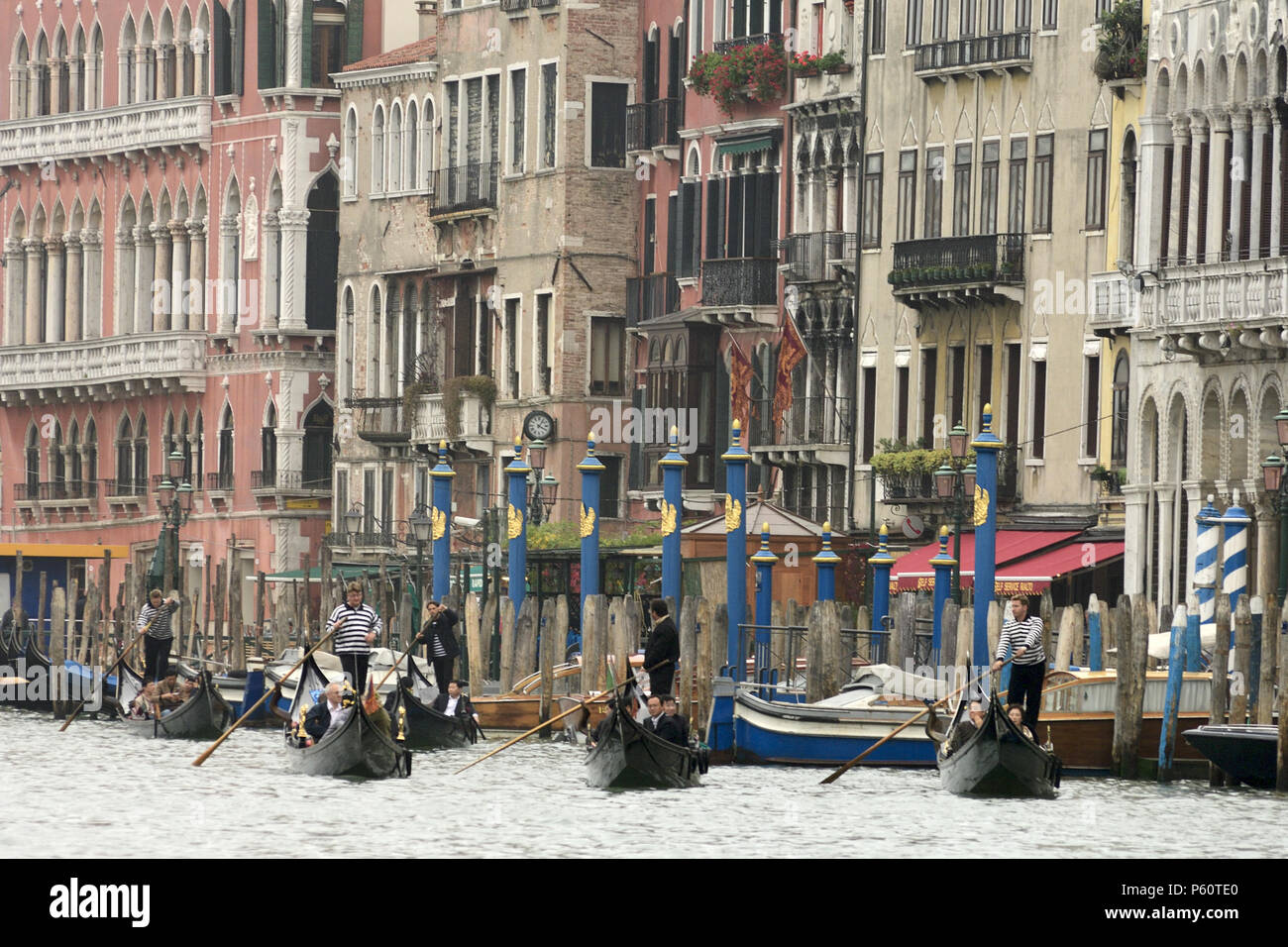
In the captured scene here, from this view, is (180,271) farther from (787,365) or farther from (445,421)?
(787,365)

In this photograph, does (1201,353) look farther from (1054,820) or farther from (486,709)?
(1054,820)

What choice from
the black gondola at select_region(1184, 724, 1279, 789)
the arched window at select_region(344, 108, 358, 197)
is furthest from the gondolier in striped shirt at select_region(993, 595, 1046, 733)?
the arched window at select_region(344, 108, 358, 197)

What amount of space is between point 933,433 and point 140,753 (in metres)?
13.7

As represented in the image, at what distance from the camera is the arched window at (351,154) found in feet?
246

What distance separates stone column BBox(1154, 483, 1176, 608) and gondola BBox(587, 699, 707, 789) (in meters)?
11.0

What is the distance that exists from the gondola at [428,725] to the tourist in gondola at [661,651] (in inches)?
225

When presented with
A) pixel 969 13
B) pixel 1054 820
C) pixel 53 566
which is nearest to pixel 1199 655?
pixel 1054 820

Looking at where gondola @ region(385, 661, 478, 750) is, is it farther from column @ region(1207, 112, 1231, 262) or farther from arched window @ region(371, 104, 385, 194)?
arched window @ region(371, 104, 385, 194)

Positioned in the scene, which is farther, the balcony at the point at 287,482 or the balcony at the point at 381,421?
the balcony at the point at 287,482

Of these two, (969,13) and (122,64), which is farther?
(122,64)

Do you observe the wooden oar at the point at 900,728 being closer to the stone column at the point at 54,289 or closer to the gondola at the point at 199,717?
the gondola at the point at 199,717

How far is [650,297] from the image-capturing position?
2640 inches

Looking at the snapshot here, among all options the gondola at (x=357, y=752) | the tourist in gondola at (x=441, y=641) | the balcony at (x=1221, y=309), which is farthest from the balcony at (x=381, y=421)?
the gondola at (x=357, y=752)

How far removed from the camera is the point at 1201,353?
51406 millimetres
